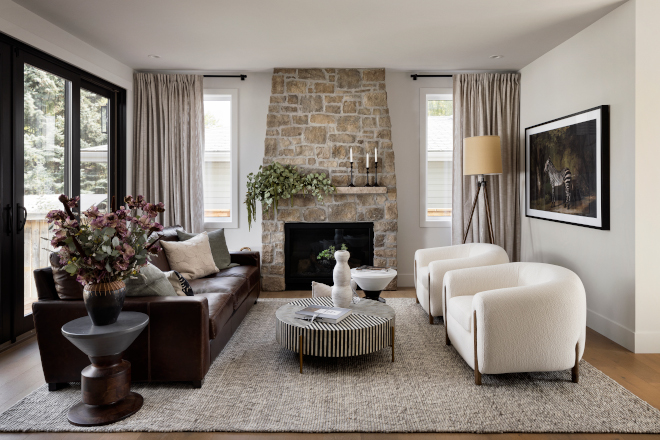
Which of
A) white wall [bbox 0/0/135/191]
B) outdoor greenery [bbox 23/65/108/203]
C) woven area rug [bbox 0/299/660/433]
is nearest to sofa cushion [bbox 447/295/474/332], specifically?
woven area rug [bbox 0/299/660/433]

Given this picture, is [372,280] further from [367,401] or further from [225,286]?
[367,401]

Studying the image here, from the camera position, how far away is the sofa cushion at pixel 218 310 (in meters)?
2.89

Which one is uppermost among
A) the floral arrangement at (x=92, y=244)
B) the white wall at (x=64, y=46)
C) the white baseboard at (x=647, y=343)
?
the white wall at (x=64, y=46)

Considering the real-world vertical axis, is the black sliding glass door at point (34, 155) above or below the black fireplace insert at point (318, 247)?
above

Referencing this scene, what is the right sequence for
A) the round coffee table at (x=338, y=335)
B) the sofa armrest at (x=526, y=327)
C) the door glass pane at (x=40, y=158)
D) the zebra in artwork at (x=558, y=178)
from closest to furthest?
the sofa armrest at (x=526, y=327), the round coffee table at (x=338, y=335), the door glass pane at (x=40, y=158), the zebra in artwork at (x=558, y=178)

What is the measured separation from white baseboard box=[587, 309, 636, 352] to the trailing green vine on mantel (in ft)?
9.58

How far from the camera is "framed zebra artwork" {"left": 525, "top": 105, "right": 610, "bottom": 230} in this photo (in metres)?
3.66

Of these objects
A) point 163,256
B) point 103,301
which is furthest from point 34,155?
point 103,301

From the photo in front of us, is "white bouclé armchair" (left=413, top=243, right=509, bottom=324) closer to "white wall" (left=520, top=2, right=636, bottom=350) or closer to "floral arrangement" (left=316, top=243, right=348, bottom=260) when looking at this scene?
"white wall" (left=520, top=2, right=636, bottom=350)

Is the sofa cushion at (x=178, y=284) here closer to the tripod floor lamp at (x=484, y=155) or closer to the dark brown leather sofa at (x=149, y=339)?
the dark brown leather sofa at (x=149, y=339)

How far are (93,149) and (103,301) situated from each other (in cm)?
301

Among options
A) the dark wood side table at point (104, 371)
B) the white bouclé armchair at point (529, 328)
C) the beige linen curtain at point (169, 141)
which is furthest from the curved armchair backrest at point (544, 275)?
the beige linen curtain at point (169, 141)

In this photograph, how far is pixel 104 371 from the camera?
2391mm

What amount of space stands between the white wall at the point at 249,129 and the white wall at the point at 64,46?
98 centimetres
